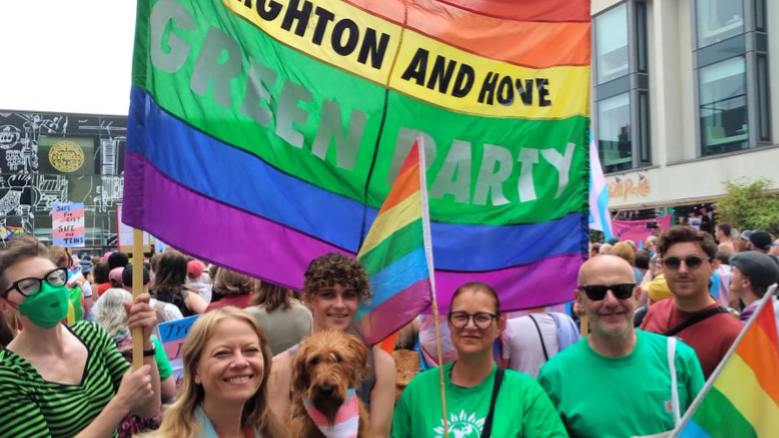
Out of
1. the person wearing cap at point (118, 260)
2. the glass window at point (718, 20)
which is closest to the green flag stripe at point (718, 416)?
the person wearing cap at point (118, 260)

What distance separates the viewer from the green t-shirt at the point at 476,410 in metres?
2.84

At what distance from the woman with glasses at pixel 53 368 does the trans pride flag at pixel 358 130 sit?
54 cm

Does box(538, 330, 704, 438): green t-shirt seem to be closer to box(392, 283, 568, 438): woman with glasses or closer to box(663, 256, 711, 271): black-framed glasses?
box(392, 283, 568, 438): woman with glasses

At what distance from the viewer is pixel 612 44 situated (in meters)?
32.1

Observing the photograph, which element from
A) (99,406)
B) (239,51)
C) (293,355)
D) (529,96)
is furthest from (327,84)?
(99,406)

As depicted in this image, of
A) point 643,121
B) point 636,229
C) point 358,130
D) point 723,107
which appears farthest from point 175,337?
point 643,121

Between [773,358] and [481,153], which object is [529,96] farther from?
[773,358]

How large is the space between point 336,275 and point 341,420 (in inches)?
29.6

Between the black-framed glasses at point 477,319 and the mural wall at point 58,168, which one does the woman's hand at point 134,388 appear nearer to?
the black-framed glasses at point 477,319

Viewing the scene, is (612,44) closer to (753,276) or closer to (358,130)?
(753,276)

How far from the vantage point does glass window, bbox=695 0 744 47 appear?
2553 centimetres

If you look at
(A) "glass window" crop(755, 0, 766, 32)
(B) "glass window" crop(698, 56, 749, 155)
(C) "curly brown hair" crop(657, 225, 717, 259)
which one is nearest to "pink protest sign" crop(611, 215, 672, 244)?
(B) "glass window" crop(698, 56, 749, 155)

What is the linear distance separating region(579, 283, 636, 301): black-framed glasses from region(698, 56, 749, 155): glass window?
2526cm

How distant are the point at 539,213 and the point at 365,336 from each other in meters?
1.62
